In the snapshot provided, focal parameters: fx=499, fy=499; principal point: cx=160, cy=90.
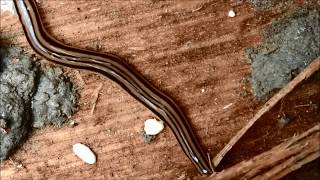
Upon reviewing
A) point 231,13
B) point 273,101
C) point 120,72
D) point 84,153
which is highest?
point 231,13

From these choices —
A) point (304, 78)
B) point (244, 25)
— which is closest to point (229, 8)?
point (244, 25)

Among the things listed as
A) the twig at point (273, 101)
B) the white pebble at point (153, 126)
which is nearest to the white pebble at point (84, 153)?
the white pebble at point (153, 126)

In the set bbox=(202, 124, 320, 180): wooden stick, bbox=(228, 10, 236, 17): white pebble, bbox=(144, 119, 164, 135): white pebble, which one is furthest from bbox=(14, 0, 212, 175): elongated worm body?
bbox=(228, 10, 236, 17): white pebble

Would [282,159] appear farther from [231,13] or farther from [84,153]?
[84,153]

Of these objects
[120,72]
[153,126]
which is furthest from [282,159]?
[120,72]

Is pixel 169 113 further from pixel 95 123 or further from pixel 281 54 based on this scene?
pixel 281 54

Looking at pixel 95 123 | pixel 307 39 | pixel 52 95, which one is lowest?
pixel 95 123

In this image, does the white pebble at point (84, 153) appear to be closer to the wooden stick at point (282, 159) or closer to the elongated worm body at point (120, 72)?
the elongated worm body at point (120, 72)
